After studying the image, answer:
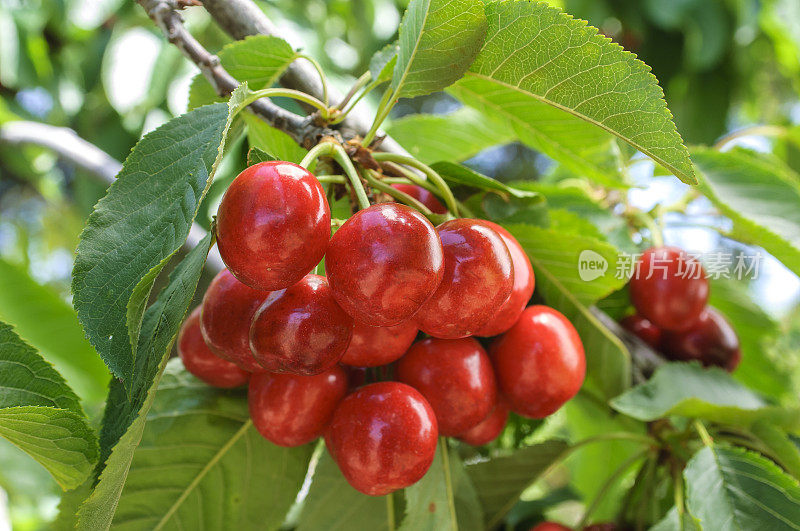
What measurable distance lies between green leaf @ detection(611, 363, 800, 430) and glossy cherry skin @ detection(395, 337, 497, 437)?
202 mm

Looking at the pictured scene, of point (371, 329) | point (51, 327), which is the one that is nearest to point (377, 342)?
point (371, 329)

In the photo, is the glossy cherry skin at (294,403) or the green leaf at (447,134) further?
the green leaf at (447,134)

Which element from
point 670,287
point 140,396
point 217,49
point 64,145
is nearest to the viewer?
point 140,396

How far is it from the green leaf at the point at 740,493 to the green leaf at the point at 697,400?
0.05 meters

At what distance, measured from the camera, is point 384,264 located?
0.41 metres

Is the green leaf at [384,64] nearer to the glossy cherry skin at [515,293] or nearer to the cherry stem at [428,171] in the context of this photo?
the cherry stem at [428,171]

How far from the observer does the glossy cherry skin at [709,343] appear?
842 mm

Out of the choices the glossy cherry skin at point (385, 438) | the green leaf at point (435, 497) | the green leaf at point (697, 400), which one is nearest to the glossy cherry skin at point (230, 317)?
the glossy cherry skin at point (385, 438)

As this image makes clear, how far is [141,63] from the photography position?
145 cm

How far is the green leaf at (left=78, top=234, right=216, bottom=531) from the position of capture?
0.39 meters

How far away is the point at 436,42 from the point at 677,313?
51 centimetres

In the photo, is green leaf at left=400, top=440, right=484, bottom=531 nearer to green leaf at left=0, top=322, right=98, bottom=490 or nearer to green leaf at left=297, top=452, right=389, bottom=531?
green leaf at left=297, top=452, right=389, bottom=531

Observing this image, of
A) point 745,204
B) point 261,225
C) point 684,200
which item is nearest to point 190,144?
point 261,225

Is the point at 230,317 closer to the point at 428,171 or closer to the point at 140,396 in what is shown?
the point at 140,396
